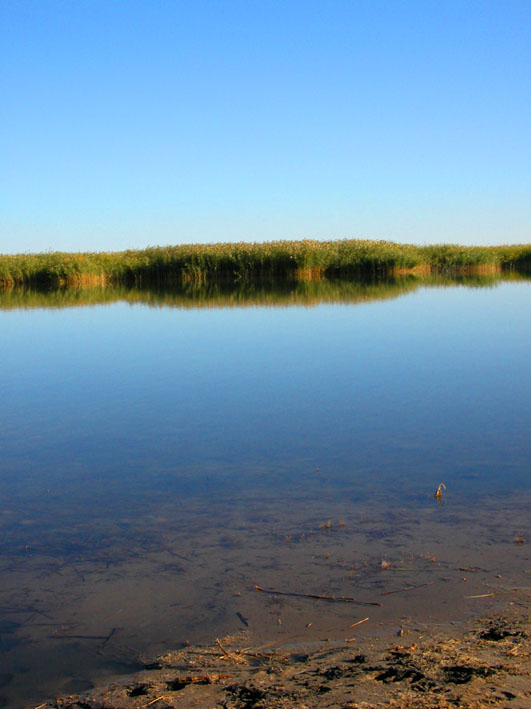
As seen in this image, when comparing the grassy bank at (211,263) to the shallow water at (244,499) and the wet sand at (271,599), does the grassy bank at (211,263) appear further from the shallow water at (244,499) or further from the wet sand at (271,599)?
the wet sand at (271,599)

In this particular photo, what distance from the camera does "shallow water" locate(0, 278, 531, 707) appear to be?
271 centimetres

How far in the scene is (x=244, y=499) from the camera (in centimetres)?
399

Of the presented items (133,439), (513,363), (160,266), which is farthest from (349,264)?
(133,439)

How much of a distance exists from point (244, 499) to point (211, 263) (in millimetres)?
29217

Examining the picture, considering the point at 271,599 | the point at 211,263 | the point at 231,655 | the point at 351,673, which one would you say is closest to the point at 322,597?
the point at 271,599

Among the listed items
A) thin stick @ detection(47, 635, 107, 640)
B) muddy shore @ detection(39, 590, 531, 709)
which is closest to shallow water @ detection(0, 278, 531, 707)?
thin stick @ detection(47, 635, 107, 640)

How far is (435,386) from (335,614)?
15.8 feet

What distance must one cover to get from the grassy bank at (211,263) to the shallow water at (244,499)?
22.9 meters

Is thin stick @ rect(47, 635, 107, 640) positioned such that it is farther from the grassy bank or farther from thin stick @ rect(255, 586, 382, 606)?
the grassy bank

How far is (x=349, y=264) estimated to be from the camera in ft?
107

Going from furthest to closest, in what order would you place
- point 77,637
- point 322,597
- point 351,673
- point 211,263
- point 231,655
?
point 211,263 < point 322,597 < point 77,637 < point 231,655 < point 351,673

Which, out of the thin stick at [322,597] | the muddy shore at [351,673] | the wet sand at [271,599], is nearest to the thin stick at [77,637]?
the wet sand at [271,599]

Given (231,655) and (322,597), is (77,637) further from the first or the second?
(322,597)

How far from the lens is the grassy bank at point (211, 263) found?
3156 cm
